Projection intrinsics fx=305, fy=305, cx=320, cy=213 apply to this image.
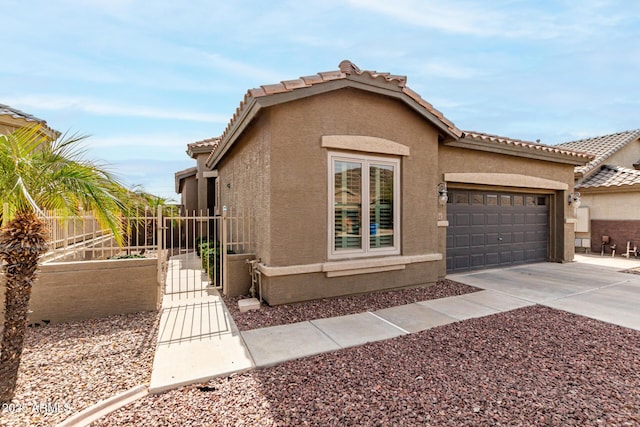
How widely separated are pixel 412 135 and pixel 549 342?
5077 millimetres

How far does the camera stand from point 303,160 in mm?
6289

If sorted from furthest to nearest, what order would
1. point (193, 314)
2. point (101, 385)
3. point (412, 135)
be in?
point (412, 135)
point (193, 314)
point (101, 385)

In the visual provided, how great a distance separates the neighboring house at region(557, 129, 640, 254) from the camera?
13.3 metres

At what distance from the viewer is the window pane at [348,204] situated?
Answer: 6.74 meters

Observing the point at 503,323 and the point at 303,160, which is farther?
the point at 303,160

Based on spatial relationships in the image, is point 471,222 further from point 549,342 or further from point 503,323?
point 549,342

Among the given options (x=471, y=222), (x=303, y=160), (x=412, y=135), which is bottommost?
(x=471, y=222)

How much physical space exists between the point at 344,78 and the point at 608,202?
15.2m

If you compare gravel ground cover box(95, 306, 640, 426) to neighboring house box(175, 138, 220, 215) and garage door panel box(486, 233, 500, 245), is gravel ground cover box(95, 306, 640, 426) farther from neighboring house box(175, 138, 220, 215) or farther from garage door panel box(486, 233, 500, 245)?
neighboring house box(175, 138, 220, 215)

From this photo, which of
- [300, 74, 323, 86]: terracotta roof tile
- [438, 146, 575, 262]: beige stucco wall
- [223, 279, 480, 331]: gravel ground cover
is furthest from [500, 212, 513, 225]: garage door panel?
[300, 74, 323, 86]: terracotta roof tile

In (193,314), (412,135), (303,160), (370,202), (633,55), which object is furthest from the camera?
(633,55)

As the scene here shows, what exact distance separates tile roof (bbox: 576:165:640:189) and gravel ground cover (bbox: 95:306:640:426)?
1247 centimetres

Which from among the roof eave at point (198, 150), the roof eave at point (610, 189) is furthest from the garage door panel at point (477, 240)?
the roof eave at point (198, 150)

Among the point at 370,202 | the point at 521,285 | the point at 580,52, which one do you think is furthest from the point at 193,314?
the point at 580,52
